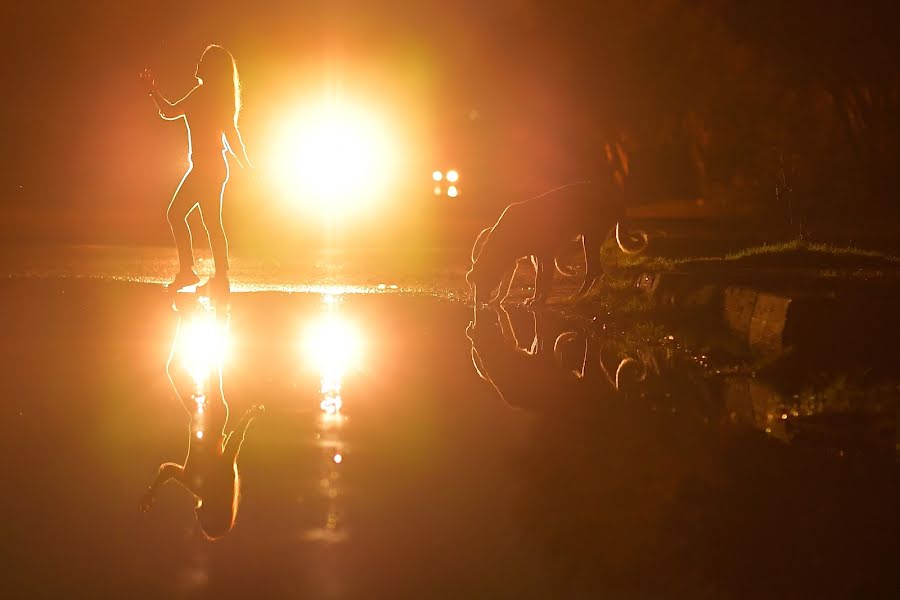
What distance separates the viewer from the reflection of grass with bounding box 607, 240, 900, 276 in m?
12.5

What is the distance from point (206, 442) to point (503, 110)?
137 ft

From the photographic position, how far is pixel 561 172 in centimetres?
4744

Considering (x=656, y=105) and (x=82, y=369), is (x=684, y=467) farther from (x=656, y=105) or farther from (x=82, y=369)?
(x=656, y=105)

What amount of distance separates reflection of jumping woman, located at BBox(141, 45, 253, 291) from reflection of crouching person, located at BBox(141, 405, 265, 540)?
6481 millimetres

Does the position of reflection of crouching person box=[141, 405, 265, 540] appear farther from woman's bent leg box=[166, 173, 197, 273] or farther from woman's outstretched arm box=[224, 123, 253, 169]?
woman's bent leg box=[166, 173, 197, 273]

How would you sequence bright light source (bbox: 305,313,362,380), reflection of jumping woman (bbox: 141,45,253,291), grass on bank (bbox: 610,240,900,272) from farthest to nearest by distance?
reflection of jumping woman (bbox: 141,45,253,291) → grass on bank (bbox: 610,240,900,272) → bright light source (bbox: 305,313,362,380)

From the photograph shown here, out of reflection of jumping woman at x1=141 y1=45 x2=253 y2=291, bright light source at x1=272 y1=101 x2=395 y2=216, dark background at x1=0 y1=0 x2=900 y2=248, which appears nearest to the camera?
reflection of jumping woman at x1=141 y1=45 x2=253 y2=291

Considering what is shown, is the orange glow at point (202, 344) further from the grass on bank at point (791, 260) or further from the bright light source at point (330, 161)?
the bright light source at point (330, 161)

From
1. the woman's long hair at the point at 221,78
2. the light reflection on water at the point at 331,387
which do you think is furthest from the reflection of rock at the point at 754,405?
the woman's long hair at the point at 221,78

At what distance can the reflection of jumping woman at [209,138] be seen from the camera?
13031mm

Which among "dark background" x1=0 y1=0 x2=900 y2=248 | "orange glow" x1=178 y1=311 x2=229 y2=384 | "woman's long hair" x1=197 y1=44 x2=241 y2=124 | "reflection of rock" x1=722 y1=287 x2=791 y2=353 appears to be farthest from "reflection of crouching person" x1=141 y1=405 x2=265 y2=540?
"dark background" x1=0 y1=0 x2=900 y2=248

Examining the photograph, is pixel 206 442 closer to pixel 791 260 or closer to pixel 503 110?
pixel 791 260

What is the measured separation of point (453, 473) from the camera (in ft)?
21.0

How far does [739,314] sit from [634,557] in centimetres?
542
